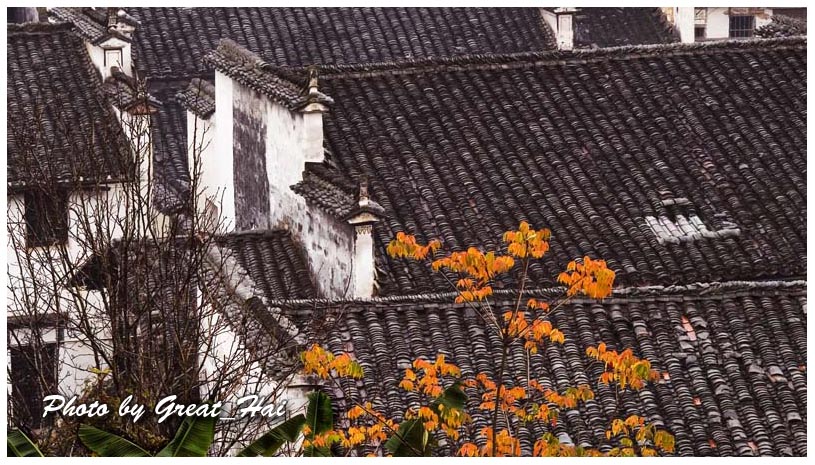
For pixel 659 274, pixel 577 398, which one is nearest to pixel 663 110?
pixel 659 274

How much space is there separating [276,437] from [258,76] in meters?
13.6

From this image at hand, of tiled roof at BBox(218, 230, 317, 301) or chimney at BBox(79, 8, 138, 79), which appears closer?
tiled roof at BBox(218, 230, 317, 301)

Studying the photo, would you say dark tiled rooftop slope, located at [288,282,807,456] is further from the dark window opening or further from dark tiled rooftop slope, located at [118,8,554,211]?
dark tiled rooftop slope, located at [118,8,554,211]

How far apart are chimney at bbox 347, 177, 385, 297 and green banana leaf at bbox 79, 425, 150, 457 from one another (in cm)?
905

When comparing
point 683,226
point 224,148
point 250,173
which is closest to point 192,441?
point 683,226

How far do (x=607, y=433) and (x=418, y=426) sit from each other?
9.60 feet

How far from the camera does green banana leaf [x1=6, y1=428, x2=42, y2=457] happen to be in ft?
61.2

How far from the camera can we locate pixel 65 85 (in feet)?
123

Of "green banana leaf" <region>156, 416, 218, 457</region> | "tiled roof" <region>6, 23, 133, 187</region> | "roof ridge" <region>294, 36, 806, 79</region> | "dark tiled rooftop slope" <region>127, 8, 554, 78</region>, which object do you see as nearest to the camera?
"green banana leaf" <region>156, 416, 218, 457</region>

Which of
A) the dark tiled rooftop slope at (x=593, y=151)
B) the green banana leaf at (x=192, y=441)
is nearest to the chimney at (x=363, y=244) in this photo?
the dark tiled rooftop slope at (x=593, y=151)

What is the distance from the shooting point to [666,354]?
75.0ft

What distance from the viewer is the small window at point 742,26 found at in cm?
5088

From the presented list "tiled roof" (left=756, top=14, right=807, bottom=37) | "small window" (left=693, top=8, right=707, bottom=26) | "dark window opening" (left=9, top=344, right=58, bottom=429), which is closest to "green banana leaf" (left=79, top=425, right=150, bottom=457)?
"dark window opening" (left=9, top=344, right=58, bottom=429)

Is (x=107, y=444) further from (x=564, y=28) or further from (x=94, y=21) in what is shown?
(x=564, y=28)
